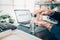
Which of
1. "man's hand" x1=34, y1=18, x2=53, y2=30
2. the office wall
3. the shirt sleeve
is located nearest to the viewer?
the shirt sleeve

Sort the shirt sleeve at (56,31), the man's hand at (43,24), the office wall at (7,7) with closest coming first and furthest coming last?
1. the shirt sleeve at (56,31)
2. the man's hand at (43,24)
3. the office wall at (7,7)

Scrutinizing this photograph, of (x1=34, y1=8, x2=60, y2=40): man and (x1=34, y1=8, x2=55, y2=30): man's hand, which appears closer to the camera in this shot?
(x1=34, y1=8, x2=60, y2=40): man

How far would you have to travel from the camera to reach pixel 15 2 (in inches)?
63.2

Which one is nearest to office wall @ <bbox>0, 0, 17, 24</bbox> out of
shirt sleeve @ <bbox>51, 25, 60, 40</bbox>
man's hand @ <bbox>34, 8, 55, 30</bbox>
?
man's hand @ <bbox>34, 8, 55, 30</bbox>

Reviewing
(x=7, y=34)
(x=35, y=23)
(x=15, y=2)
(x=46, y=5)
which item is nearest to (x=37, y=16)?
(x=35, y=23)

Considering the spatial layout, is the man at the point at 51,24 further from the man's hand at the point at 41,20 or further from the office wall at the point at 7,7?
the office wall at the point at 7,7

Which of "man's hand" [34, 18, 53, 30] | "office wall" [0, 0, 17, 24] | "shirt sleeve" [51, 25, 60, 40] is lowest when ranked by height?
"shirt sleeve" [51, 25, 60, 40]

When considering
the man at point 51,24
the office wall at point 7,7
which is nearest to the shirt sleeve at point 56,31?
the man at point 51,24

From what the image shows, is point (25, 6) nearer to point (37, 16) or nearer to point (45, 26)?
point (37, 16)

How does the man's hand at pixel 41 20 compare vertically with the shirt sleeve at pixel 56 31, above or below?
above

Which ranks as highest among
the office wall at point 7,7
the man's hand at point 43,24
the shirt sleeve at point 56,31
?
the office wall at point 7,7

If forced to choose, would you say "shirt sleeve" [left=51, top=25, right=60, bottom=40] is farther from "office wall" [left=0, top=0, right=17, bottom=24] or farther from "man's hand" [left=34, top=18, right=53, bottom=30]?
"office wall" [left=0, top=0, right=17, bottom=24]

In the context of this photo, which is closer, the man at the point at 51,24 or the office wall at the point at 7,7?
the man at the point at 51,24

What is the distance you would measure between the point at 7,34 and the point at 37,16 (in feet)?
1.76
